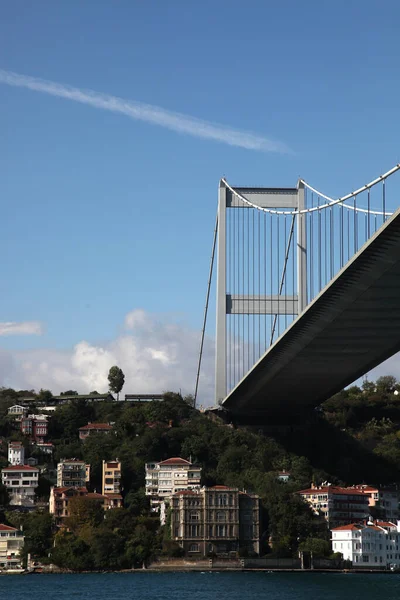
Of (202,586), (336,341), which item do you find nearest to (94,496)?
(202,586)

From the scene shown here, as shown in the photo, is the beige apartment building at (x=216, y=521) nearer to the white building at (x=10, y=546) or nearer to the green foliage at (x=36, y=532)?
the green foliage at (x=36, y=532)

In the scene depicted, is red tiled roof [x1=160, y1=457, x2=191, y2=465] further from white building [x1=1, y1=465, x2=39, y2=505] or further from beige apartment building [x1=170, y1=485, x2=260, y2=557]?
white building [x1=1, y1=465, x2=39, y2=505]

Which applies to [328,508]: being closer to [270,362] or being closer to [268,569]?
[268,569]

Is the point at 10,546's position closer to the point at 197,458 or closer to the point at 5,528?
the point at 5,528

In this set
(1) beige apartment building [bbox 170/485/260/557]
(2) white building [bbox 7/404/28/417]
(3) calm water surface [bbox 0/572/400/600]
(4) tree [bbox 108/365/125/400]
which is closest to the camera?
(3) calm water surface [bbox 0/572/400/600]

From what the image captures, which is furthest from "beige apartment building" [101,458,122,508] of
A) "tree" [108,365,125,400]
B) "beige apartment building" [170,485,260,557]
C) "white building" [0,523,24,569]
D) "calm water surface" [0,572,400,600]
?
"tree" [108,365,125,400]

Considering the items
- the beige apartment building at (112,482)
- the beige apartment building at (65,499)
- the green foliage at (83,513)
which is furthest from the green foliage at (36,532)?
the beige apartment building at (112,482)
